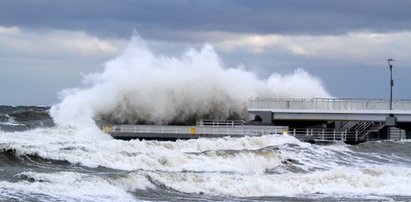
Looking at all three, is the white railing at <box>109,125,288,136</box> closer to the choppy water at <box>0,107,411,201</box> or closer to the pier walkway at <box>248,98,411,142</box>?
the choppy water at <box>0,107,411,201</box>

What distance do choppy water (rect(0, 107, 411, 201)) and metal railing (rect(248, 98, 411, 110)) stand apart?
486cm

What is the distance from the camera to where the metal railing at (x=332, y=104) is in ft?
178

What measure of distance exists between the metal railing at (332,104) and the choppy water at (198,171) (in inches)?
191

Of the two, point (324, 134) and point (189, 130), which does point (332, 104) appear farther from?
point (189, 130)

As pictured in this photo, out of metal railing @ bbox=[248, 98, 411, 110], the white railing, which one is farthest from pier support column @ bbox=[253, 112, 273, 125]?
the white railing

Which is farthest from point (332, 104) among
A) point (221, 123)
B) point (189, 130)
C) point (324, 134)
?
point (189, 130)

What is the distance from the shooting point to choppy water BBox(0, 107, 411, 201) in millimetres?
26828

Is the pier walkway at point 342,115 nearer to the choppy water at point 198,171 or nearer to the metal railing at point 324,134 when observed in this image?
the metal railing at point 324,134

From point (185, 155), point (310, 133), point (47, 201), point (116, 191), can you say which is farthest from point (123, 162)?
point (310, 133)

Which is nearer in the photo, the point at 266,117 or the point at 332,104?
the point at 266,117

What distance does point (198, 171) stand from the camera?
34.2 m

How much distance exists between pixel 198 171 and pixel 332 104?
22.7m

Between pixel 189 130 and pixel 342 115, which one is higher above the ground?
pixel 342 115

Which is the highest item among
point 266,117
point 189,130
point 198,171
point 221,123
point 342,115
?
point 342,115
